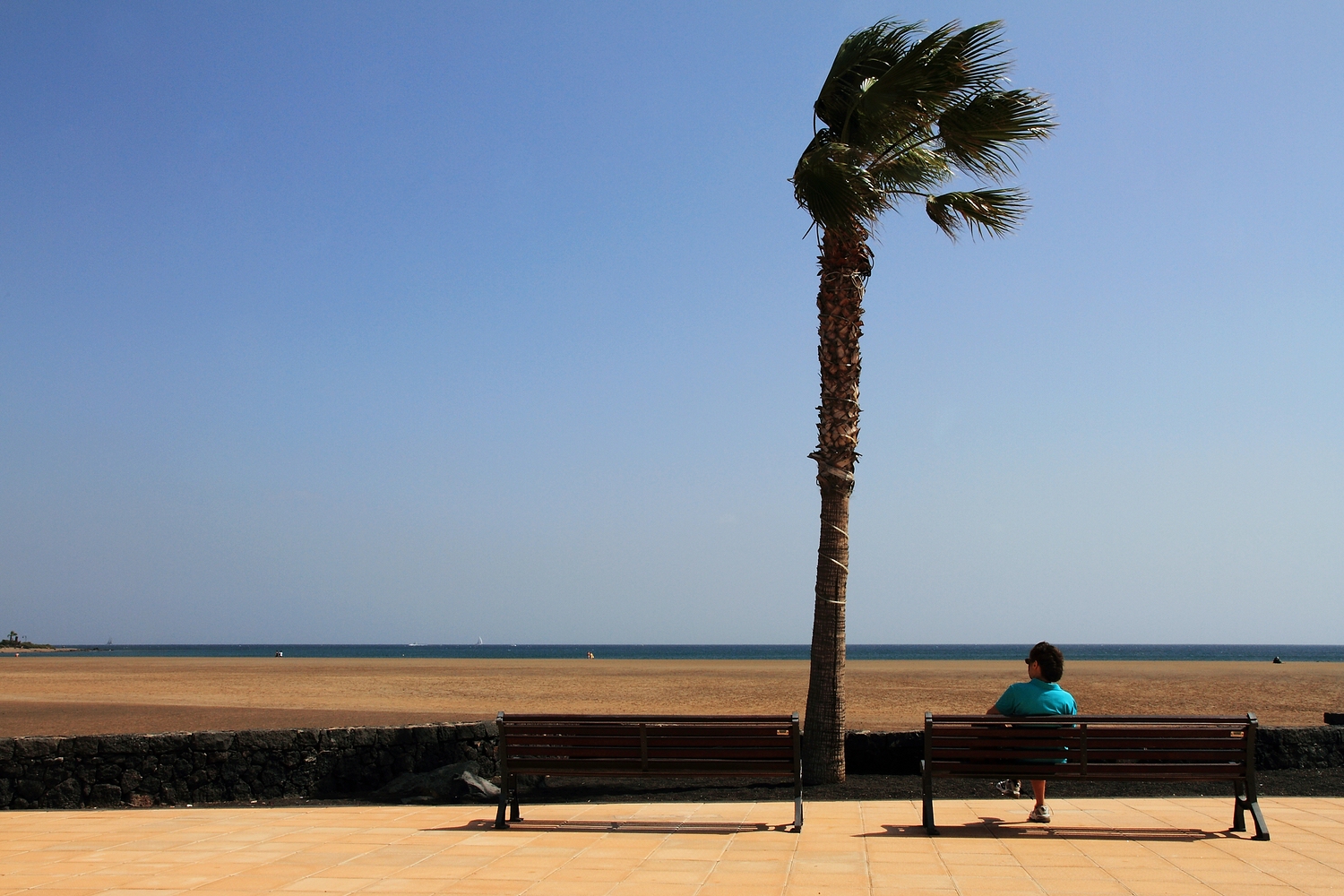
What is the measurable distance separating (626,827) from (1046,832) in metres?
2.59

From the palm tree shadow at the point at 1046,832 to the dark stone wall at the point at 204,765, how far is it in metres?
4.01

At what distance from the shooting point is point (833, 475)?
906cm

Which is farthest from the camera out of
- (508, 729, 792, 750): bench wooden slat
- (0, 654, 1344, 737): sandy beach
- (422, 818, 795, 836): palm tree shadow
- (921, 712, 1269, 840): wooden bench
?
(0, 654, 1344, 737): sandy beach

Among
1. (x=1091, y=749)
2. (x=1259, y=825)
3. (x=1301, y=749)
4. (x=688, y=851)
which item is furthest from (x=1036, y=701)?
(x=1301, y=749)

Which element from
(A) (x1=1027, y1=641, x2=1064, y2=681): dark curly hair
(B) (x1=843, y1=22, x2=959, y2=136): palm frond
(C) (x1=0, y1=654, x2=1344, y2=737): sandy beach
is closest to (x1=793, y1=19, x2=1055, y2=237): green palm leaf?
(B) (x1=843, y1=22, x2=959, y2=136): palm frond

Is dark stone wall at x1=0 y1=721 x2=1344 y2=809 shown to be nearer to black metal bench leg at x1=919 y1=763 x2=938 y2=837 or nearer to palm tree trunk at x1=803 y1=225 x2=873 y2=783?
palm tree trunk at x1=803 y1=225 x2=873 y2=783

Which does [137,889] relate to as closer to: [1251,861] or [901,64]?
[1251,861]

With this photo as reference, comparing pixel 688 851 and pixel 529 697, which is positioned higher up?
pixel 688 851

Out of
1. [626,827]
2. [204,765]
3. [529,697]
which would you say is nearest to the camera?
[626,827]

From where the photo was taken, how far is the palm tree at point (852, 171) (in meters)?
8.85

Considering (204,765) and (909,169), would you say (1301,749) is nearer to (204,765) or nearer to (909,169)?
(909,169)

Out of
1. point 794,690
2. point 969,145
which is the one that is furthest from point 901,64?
point 794,690

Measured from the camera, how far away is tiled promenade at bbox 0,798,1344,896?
504 cm

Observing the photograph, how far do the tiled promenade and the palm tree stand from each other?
58.8 inches
